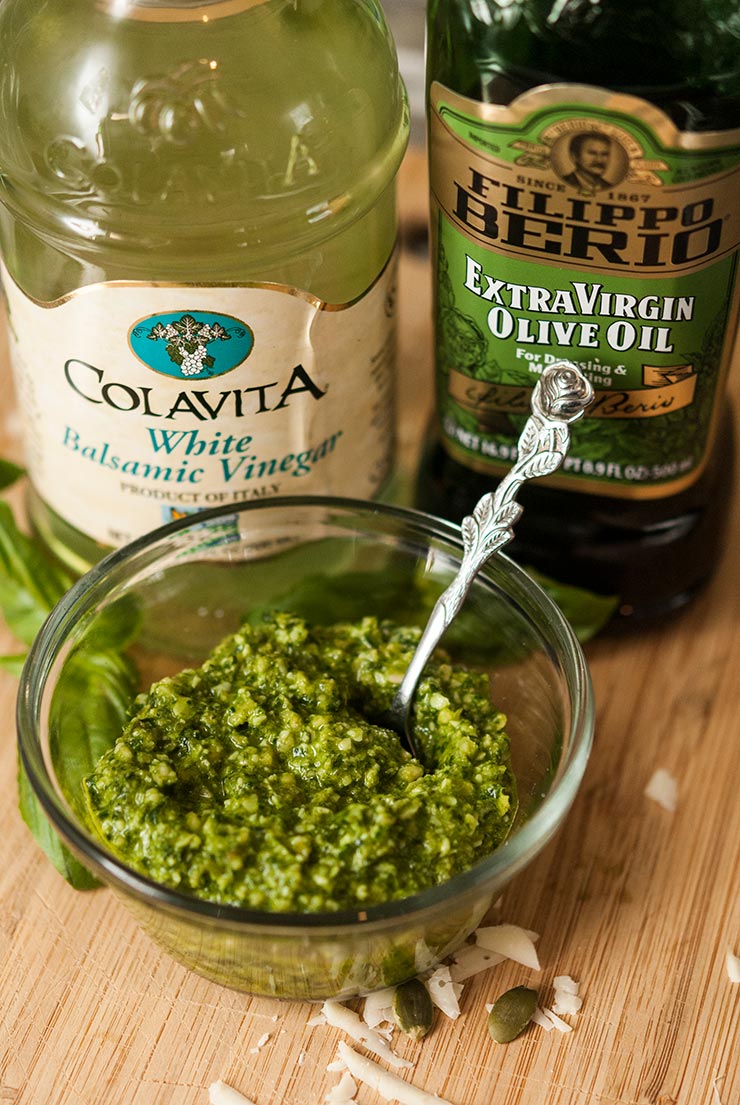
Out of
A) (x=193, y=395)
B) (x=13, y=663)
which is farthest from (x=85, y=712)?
(x=193, y=395)

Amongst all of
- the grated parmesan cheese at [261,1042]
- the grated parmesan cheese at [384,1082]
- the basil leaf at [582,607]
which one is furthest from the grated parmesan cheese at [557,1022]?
the basil leaf at [582,607]

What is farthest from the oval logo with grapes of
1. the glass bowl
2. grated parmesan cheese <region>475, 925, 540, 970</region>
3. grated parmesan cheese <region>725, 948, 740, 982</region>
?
grated parmesan cheese <region>725, 948, 740, 982</region>

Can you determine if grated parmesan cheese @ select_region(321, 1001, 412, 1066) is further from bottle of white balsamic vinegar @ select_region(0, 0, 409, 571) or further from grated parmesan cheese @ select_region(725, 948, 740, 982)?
bottle of white balsamic vinegar @ select_region(0, 0, 409, 571)

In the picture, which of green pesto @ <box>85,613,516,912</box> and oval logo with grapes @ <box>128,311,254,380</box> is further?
oval logo with grapes @ <box>128,311,254,380</box>

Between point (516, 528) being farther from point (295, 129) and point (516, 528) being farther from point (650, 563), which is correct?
point (295, 129)

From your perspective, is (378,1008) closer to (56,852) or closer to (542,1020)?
(542,1020)

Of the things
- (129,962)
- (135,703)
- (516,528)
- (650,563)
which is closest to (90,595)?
(135,703)

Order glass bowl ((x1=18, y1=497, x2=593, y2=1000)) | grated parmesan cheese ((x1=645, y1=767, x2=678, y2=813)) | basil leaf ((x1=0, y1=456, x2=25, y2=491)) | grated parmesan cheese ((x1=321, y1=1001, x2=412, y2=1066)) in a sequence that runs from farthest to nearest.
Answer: basil leaf ((x1=0, y1=456, x2=25, y2=491)) < grated parmesan cheese ((x1=645, y1=767, x2=678, y2=813)) < grated parmesan cheese ((x1=321, y1=1001, x2=412, y2=1066)) < glass bowl ((x1=18, y1=497, x2=593, y2=1000))
